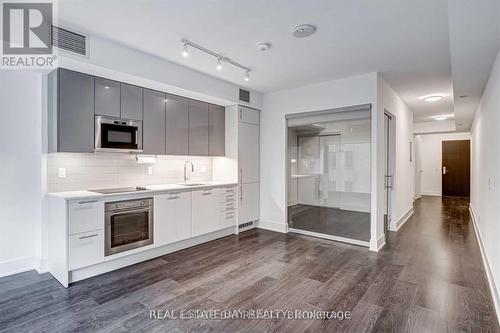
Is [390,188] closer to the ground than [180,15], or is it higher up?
closer to the ground

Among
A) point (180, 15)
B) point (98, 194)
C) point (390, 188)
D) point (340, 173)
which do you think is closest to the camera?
point (180, 15)

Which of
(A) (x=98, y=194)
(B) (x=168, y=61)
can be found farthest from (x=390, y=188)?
(A) (x=98, y=194)

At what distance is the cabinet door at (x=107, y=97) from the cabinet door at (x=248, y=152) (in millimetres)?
2202

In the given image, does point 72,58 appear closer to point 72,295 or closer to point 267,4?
point 267,4

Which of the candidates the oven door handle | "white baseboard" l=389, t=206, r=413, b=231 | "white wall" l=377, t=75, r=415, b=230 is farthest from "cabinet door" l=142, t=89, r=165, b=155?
"white baseboard" l=389, t=206, r=413, b=231

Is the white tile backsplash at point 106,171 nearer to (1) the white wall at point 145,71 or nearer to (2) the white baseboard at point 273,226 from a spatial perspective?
(1) the white wall at point 145,71

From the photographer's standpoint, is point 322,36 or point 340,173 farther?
point 340,173

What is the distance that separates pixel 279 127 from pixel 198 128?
163cm

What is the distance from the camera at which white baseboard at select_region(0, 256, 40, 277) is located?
3129 mm

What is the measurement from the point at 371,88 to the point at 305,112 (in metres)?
1.17

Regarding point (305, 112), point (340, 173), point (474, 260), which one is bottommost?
point (474, 260)

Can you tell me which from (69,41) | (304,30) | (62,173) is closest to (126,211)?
(62,173)

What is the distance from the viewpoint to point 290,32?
9.28ft

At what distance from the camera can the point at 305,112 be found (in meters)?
4.84
